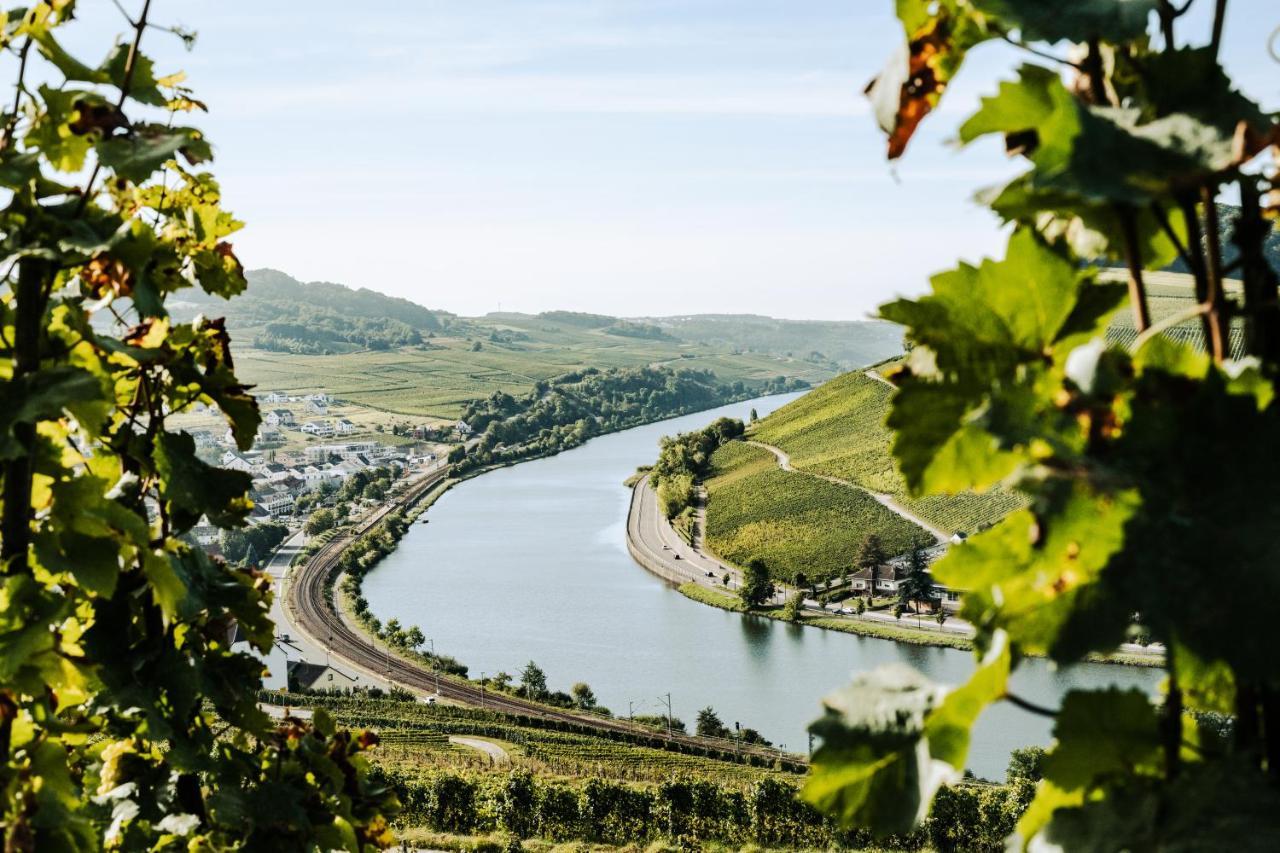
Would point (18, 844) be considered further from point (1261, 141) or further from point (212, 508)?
point (1261, 141)

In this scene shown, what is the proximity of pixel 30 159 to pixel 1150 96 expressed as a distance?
4.61 feet

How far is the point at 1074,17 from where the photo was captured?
0.62 metres

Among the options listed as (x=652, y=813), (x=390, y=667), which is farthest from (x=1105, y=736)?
(x=390, y=667)

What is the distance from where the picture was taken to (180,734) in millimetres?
1815

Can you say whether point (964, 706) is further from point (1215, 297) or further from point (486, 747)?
point (486, 747)

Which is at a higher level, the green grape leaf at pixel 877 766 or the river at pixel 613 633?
the green grape leaf at pixel 877 766

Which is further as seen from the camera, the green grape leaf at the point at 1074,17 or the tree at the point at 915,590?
the tree at the point at 915,590

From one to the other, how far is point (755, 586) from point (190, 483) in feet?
109

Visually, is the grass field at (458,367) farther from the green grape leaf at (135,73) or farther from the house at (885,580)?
the green grape leaf at (135,73)

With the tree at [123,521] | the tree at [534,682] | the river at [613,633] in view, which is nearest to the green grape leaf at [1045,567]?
the tree at [123,521]

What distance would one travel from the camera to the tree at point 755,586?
3434cm

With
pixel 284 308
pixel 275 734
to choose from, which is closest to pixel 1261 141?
pixel 275 734

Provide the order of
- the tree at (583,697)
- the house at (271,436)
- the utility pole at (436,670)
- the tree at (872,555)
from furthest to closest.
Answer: the house at (271,436)
the tree at (872,555)
the utility pole at (436,670)
the tree at (583,697)

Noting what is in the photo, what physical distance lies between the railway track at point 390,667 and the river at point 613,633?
1.54 m
